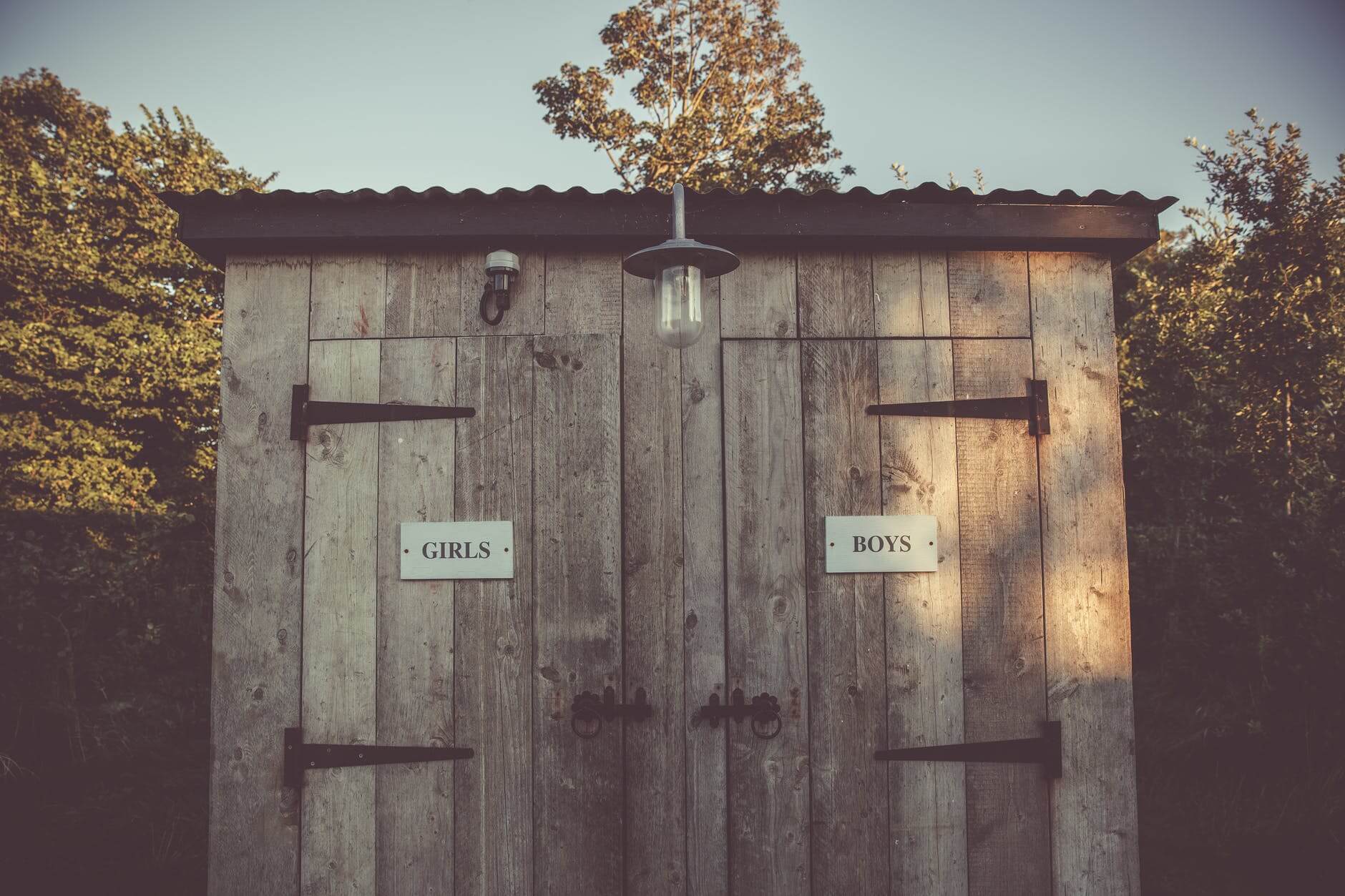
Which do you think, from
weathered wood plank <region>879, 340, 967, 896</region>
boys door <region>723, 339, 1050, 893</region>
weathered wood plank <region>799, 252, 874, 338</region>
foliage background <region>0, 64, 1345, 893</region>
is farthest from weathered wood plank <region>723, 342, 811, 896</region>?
foliage background <region>0, 64, 1345, 893</region>

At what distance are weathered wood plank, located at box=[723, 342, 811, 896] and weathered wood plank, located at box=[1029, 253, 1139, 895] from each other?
34.7 inches

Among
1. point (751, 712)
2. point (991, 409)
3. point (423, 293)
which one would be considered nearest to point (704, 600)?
point (751, 712)

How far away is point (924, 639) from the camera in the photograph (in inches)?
103

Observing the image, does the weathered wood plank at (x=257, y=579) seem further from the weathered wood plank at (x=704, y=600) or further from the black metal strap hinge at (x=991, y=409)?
the black metal strap hinge at (x=991, y=409)

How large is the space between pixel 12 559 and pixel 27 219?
3222mm

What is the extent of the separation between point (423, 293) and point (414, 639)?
122 cm

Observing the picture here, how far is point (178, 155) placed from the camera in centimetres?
789

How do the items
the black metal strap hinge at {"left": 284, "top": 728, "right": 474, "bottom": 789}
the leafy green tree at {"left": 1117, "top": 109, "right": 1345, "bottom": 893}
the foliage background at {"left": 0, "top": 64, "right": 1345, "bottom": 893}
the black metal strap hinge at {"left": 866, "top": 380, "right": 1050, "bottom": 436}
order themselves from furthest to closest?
1. the foliage background at {"left": 0, "top": 64, "right": 1345, "bottom": 893}
2. the leafy green tree at {"left": 1117, "top": 109, "right": 1345, "bottom": 893}
3. the black metal strap hinge at {"left": 866, "top": 380, "right": 1050, "bottom": 436}
4. the black metal strap hinge at {"left": 284, "top": 728, "right": 474, "bottom": 789}

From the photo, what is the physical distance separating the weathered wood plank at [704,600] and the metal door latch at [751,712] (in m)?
0.03

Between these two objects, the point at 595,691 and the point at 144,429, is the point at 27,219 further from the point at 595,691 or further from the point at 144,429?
the point at 595,691

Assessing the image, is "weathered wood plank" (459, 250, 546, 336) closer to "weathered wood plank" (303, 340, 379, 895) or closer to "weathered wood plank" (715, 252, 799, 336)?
"weathered wood plank" (303, 340, 379, 895)

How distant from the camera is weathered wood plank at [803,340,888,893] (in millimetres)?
2562

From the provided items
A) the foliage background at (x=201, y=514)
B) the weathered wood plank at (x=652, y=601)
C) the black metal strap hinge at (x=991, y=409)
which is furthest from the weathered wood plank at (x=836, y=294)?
the foliage background at (x=201, y=514)

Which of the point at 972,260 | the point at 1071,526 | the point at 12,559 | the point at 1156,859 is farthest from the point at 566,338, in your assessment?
the point at 12,559
